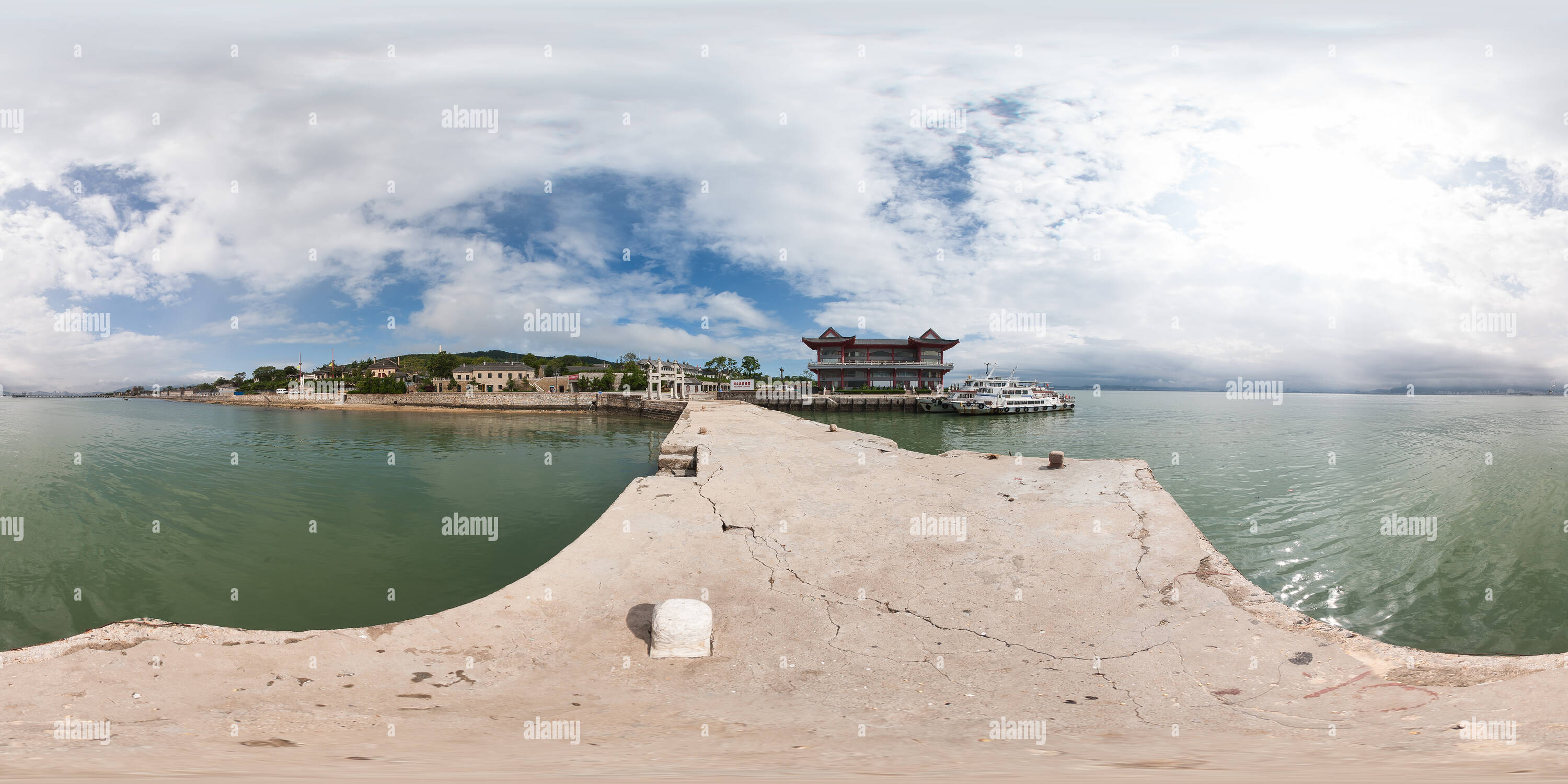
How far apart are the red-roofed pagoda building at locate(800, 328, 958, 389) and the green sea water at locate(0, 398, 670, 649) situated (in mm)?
55772

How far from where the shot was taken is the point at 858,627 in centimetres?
557

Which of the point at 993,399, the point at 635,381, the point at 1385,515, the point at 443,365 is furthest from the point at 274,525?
the point at 443,365

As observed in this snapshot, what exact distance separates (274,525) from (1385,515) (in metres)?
29.5

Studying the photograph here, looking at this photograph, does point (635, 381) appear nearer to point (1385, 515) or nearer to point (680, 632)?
point (1385, 515)

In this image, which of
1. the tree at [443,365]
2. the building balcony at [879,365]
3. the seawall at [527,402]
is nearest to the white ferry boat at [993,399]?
the building balcony at [879,365]

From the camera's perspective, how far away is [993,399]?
6066cm

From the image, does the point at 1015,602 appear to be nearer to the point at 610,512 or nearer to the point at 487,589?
the point at 610,512

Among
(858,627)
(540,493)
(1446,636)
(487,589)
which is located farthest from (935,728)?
(540,493)

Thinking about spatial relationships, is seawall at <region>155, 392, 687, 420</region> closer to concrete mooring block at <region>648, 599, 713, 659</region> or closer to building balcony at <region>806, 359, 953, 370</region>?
building balcony at <region>806, 359, 953, 370</region>

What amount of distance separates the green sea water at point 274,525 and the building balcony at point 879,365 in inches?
2152

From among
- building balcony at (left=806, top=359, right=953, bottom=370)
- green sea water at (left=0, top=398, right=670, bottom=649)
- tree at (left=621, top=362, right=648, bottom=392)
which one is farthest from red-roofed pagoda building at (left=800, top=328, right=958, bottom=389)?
green sea water at (left=0, top=398, right=670, bottom=649)

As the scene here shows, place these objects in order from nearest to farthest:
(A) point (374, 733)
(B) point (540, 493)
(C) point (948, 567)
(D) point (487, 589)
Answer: (A) point (374, 733), (C) point (948, 567), (D) point (487, 589), (B) point (540, 493)

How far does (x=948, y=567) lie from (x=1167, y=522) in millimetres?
3674

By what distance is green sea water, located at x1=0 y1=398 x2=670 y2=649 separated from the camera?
8594 mm
